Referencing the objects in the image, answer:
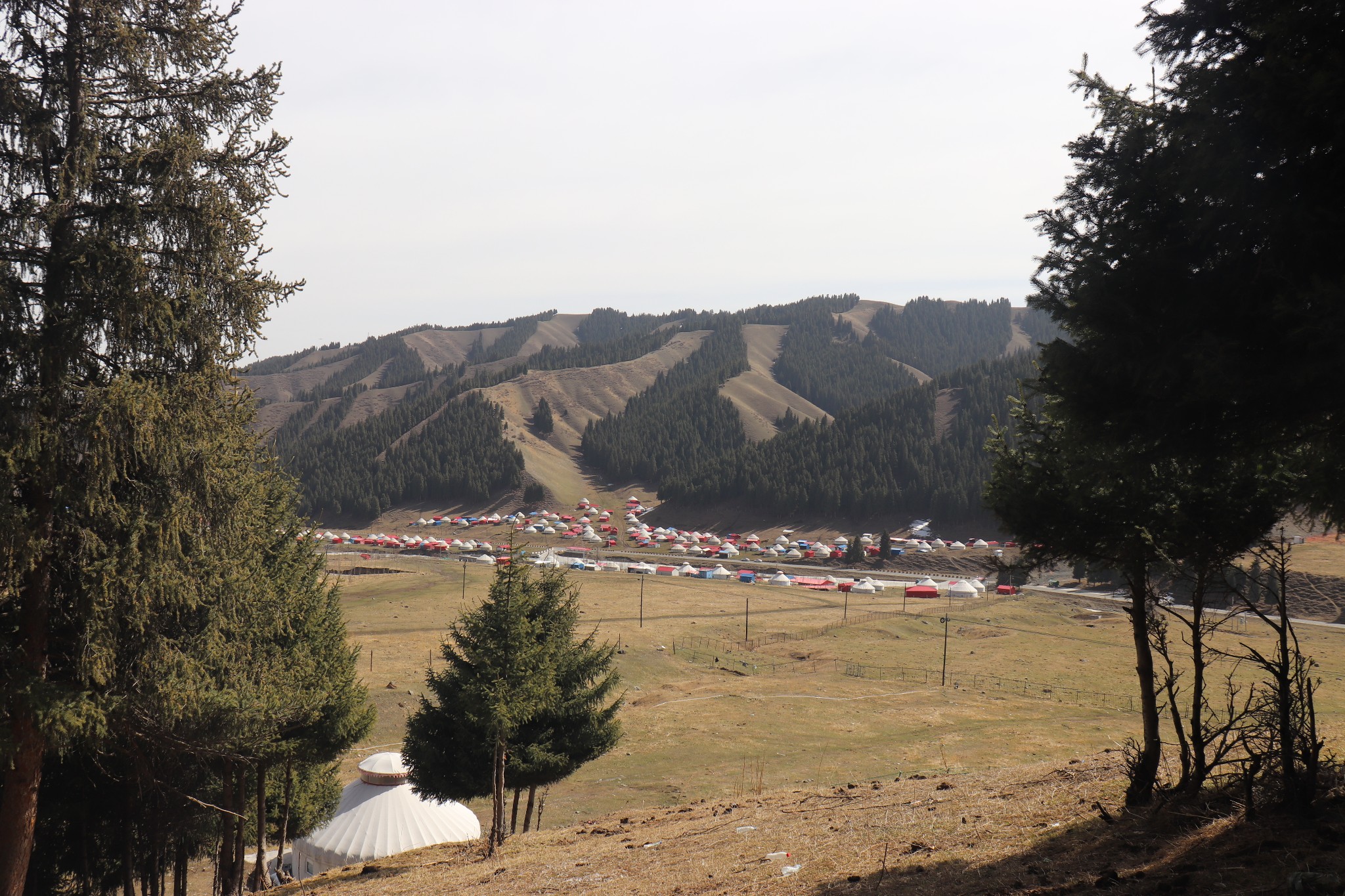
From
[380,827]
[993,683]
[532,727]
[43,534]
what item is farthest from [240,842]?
[993,683]

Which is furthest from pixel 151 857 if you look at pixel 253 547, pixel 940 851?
pixel 940 851

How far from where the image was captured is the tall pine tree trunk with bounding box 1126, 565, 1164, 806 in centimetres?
912

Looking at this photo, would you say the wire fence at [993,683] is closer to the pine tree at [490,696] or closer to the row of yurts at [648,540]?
the pine tree at [490,696]

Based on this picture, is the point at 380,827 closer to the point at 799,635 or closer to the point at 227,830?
the point at 227,830

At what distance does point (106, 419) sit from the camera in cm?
909

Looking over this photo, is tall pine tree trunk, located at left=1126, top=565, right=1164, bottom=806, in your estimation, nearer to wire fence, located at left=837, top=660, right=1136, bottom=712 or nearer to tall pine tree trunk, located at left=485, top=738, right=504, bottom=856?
tall pine tree trunk, located at left=485, top=738, right=504, bottom=856

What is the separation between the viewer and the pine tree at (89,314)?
905cm

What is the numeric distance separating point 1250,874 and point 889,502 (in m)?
151

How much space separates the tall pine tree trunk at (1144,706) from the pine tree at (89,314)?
11134mm

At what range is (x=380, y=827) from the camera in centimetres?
2403

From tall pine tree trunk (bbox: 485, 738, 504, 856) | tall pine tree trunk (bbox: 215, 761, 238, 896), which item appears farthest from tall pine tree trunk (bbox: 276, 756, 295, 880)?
tall pine tree trunk (bbox: 485, 738, 504, 856)

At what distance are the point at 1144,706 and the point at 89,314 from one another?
1231 cm

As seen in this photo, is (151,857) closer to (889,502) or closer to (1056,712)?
(1056,712)

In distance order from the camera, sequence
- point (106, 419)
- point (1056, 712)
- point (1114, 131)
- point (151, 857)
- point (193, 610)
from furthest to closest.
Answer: point (1056, 712), point (151, 857), point (193, 610), point (106, 419), point (1114, 131)
